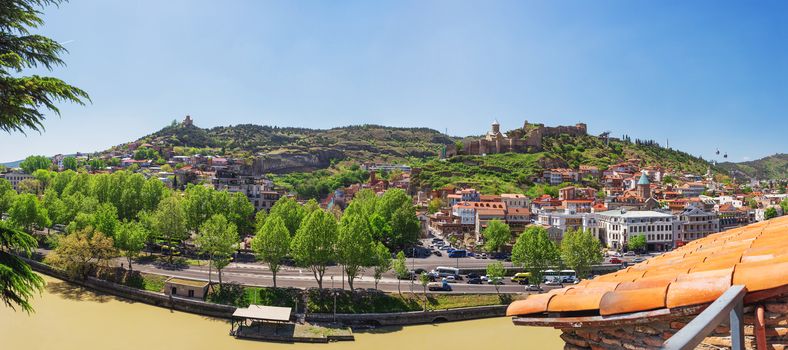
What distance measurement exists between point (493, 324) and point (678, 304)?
2054cm

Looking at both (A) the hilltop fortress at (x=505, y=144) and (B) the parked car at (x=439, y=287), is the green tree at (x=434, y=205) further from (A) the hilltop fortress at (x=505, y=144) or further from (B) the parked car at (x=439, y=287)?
(A) the hilltop fortress at (x=505, y=144)

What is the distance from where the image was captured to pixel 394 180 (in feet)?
229

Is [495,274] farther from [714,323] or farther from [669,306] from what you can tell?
[714,323]

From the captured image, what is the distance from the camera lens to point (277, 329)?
18.7m

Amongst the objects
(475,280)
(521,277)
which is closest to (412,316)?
(475,280)

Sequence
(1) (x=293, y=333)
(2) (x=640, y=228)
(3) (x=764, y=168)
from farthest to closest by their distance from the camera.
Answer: (3) (x=764, y=168) < (2) (x=640, y=228) < (1) (x=293, y=333)

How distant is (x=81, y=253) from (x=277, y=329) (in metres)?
11.8

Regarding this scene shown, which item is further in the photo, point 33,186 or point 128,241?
point 33,186

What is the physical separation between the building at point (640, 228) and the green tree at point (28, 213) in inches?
1665

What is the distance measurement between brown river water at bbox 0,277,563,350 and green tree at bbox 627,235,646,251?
72.7 feet

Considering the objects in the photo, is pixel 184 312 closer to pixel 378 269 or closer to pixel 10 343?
pixel 10 343

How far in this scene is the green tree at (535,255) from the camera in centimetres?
2570

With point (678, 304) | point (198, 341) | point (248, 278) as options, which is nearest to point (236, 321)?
point (198, 341)

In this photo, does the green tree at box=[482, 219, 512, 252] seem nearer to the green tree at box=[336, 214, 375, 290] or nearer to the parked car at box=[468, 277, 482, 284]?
the parked car at box=[468, 277, 482, 284]
